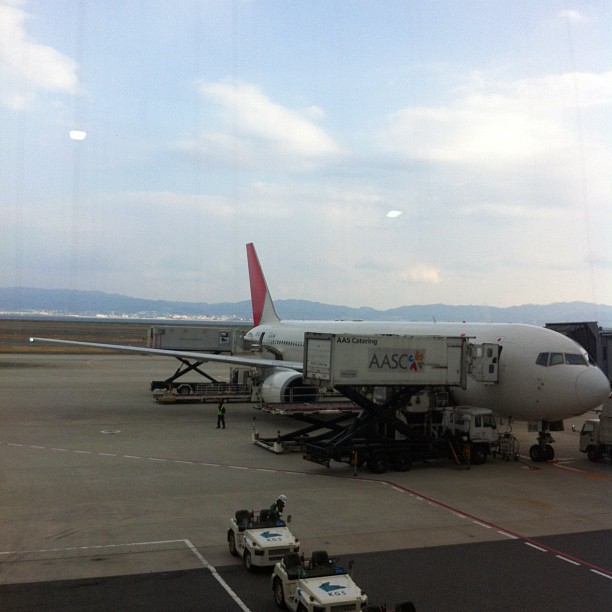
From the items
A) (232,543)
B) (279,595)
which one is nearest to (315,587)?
(279,595)

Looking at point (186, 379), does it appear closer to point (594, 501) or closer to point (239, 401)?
point (239, 401)

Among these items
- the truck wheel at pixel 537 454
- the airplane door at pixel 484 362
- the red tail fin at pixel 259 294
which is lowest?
the truck wheel at pixel 537 454

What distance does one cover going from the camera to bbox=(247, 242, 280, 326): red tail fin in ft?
139

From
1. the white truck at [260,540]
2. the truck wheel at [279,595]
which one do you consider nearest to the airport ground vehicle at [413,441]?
the white truck at [260,540]

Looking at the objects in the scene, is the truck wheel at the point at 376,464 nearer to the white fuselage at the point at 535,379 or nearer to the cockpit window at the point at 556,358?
the white fuselage at the point at 535,379

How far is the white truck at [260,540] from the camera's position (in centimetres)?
1076

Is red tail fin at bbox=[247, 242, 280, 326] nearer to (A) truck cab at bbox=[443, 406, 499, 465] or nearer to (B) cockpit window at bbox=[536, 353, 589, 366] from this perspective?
(A) truck cab at bbox=[443, 406, 499, 465]

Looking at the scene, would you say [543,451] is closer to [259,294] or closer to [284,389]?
[284,389]

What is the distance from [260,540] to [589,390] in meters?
13.3

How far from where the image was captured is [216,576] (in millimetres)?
10680

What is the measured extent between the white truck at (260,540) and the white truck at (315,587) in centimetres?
80

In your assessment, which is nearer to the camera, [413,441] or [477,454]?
[413,441]

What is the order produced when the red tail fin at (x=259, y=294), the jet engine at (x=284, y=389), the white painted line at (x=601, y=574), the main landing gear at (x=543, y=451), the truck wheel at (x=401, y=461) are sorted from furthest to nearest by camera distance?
the red tail fin at (x=259, y=294), the jet engine at (x=284, y=389), the main landing gear at (x=543, y=451), the truck wheel at (x=401, y=461), the white painted line at (x=601, y=574)

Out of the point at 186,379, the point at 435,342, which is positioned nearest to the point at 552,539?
the point at 435,342
